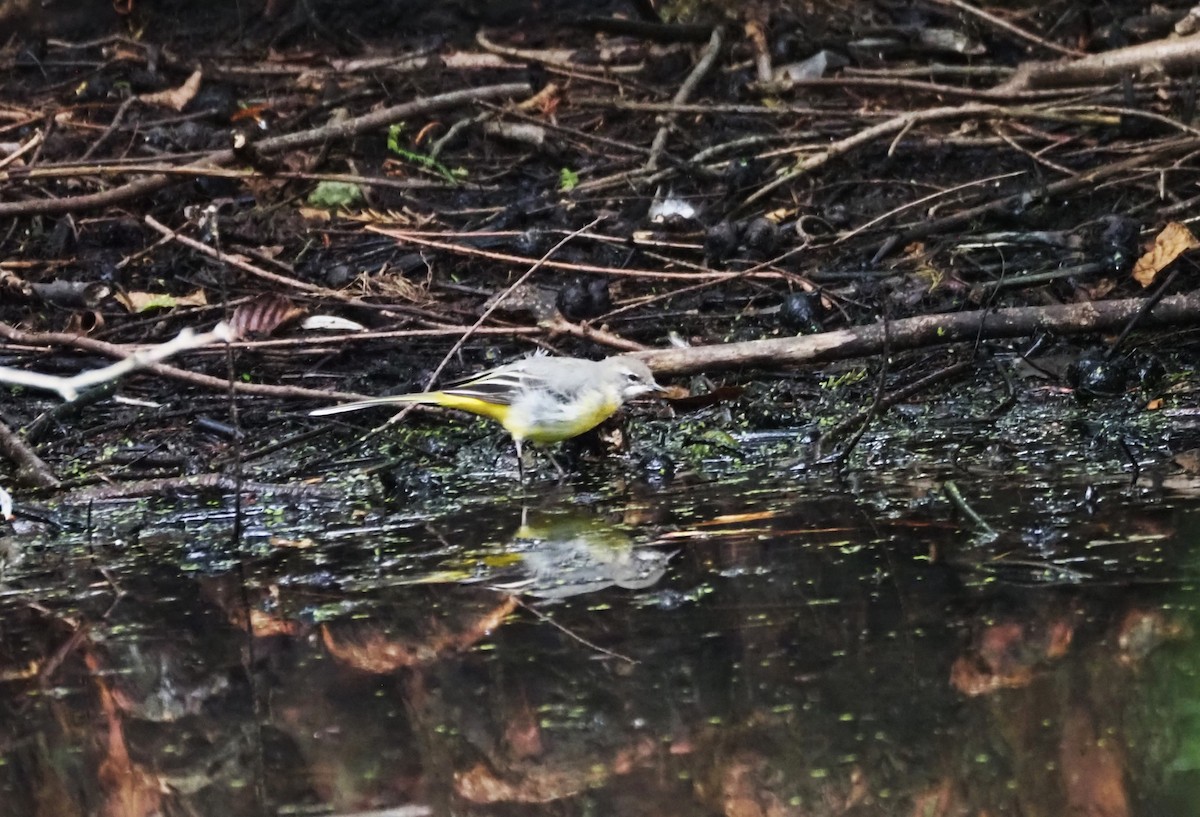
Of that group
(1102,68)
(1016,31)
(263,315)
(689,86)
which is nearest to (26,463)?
(263,315)

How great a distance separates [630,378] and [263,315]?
2.08 meters

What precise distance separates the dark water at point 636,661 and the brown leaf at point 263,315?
1.87 m

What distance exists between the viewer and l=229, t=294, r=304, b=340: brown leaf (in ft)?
21.0

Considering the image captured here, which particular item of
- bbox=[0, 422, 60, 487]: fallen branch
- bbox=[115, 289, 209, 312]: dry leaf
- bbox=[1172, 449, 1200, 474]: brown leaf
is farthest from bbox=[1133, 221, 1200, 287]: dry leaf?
bbox=[0, 422, 60, 487]: fallen branch

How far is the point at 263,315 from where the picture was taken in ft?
21.2

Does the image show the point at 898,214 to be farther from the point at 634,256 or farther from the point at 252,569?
the point at 252,569

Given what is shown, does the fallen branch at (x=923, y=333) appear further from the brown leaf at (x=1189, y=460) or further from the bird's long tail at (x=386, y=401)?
the brown leaf at (x=1189, y=460)

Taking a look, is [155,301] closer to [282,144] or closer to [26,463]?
[282,144]

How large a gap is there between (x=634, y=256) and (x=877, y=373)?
5.52ft

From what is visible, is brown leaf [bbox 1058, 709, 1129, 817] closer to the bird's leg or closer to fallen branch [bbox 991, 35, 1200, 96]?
the bird's leg

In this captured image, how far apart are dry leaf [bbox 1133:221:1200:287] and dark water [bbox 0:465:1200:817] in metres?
1.98

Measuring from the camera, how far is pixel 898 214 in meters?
7.14

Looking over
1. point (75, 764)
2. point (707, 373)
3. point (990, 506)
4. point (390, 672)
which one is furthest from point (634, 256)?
point (75, 764)

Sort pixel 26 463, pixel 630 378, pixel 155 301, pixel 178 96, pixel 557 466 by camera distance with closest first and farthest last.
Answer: pixel 26 463
pixel 630 378
pixel 557 466
pixel 155 301
pixel 178 96
